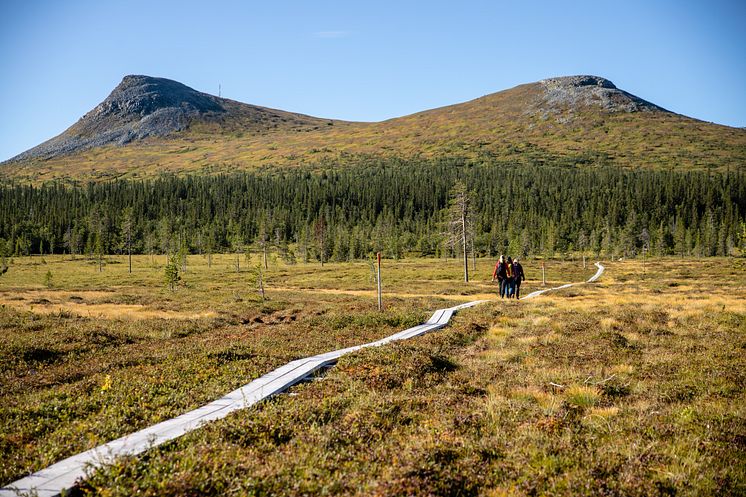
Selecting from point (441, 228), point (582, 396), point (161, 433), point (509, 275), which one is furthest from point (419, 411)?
point (441, 228)

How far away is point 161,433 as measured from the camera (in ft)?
25.0

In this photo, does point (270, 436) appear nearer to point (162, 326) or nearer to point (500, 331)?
point (500, 331)

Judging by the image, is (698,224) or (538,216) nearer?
(698,224)

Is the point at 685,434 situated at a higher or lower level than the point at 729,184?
lower

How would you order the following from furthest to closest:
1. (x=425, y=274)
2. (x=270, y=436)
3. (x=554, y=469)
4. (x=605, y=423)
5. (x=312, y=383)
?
(x=425, y=274)
(x=312, y=383)
(x=605, y=423)
(x=270, y=436)
(x=554, y=469)

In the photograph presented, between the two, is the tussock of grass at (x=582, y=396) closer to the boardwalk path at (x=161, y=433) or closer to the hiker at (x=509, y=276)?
the boardwalk path at (x=161, y=433)

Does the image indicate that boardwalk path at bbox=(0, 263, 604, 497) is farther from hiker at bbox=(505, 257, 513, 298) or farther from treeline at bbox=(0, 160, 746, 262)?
treeline at bbox=(0, 160, 746, 262)

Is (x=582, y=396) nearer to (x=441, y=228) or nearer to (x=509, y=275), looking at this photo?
(x=509, y=275)

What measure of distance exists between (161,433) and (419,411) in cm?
475

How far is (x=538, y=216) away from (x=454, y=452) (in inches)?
6975

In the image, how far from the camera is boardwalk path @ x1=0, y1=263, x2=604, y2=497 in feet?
19.2

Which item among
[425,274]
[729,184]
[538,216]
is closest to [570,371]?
[425,274]

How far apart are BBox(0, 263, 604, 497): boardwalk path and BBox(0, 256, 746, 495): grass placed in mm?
333

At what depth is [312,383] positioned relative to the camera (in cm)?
1108
